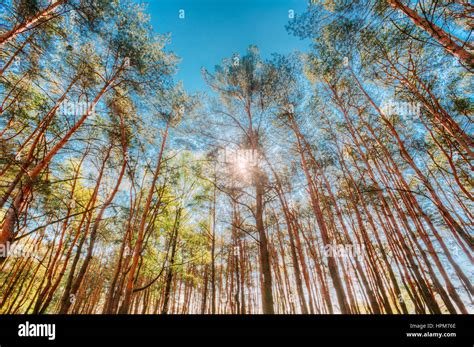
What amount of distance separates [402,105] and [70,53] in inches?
429

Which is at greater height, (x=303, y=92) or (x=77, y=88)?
(x=303, y=92)

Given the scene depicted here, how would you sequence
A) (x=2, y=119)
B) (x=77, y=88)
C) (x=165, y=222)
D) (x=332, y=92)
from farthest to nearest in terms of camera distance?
(x=165, y=222)
(x=332, y=92)
(x=2, y=119)
(x=77, y=88)

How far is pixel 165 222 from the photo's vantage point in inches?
339

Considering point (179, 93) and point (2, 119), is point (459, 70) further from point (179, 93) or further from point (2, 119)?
point (2, 119)

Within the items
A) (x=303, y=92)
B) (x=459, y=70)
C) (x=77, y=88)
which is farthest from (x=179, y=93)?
(x=459, y=70)

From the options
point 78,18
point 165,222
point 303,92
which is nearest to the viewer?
point 78,18

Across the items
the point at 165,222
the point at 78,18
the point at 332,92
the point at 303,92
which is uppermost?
the point at 332,92

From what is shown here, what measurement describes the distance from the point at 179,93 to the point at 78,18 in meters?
3.29
